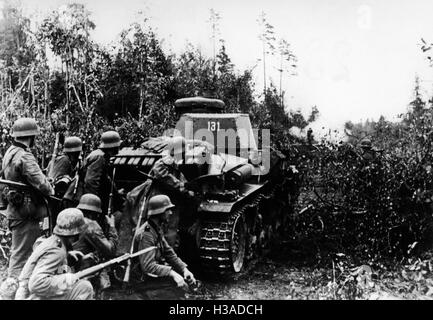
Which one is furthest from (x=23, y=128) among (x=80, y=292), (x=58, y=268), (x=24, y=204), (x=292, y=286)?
(x=292, y=286)

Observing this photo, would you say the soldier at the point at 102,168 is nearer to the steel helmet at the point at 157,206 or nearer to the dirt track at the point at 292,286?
the dirt track at the point at 292,286

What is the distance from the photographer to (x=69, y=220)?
4434mm

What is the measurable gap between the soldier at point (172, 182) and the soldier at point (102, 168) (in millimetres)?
666

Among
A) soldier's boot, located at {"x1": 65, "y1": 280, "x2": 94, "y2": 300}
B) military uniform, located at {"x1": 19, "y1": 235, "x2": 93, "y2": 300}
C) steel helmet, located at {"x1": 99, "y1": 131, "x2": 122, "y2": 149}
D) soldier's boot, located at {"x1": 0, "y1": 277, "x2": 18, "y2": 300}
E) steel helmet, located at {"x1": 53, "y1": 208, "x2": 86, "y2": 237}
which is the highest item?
steel helmet, located at {"x1": 99, "y1": 131, "x2": 122, "y2": 149}

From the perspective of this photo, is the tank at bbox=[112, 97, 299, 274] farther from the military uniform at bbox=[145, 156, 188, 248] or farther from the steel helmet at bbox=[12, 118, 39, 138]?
the steel helmet at bbox=[12, 118, 39, 138]

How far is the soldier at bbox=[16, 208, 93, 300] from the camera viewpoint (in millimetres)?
4105

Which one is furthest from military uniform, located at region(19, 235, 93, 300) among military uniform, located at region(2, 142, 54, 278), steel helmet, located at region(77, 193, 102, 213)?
military uniform, located at region(2, 142, 54, 278)

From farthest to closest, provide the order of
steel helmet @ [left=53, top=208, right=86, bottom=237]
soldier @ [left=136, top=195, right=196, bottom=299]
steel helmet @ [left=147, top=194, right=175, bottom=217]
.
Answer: steel helmet @ [left=147, top=194, right=175, bottom=217] → soldier @ [left=136, top=195, right=196, bottom=299] → steel helmet @ [left=53, top=208, right=86, bottom=237]

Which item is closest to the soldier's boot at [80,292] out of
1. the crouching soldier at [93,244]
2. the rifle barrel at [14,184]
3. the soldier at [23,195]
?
the crouching soldier at [93,244]

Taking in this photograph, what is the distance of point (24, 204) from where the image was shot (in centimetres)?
588

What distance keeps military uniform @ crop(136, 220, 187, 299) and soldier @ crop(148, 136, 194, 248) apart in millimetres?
899

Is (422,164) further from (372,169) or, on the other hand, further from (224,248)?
(224,248)
